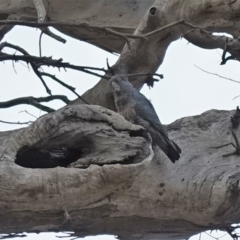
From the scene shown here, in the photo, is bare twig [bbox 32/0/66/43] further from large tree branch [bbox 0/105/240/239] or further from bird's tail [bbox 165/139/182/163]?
bird's tail [bbox 165/139/182/163]

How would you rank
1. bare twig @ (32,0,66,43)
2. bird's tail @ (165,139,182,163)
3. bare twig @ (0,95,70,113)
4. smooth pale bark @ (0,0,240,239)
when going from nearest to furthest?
smooth pale bark @ (0,0,240,239) < bird's tail @ (165,139,182,163) < bare twig @ (32,0,66,43) < bare twig @ (0,95,70,113)

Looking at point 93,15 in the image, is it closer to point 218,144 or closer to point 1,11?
point 1,11

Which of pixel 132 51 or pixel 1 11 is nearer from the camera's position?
pixel 132 51

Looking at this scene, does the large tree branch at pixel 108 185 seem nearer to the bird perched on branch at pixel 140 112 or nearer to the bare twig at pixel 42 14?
the bird perched on branch at pixel 140 112

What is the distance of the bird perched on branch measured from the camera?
2195 millimetres

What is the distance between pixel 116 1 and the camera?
Result: 350cm

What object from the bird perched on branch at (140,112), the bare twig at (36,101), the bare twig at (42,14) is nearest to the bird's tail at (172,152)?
the bird perched on branch at (140,112)

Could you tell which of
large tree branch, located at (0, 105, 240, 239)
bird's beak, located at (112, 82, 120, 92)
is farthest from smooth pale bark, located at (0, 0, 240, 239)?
bird's beak, located at (112, 82, 120, 92)

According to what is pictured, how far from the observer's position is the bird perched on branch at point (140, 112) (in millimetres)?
2195

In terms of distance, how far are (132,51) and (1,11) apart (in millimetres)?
1215

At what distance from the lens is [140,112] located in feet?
7.74

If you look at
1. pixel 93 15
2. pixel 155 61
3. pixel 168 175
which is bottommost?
pixel 168 175

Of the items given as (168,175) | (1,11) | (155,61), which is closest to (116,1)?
(1,11)

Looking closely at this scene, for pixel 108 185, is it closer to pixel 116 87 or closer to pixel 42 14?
pixel 116 87
